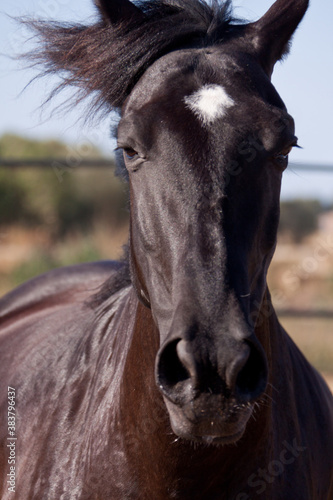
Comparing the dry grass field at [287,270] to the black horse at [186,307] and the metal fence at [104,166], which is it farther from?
the black horse at [186,307]

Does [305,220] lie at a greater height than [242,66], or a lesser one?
greater

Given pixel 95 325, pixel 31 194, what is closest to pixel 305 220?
pixel 31 194

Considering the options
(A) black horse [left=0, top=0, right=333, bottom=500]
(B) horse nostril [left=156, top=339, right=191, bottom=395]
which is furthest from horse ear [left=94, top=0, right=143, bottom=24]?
(B) horse nostril [left=156, top=339, right=191, bottom=395]

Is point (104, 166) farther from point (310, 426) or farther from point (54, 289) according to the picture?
point (310, 426)

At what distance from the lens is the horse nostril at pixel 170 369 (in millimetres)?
1543

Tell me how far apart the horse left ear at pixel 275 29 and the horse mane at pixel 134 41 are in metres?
0.09

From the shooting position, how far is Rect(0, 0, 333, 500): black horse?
1.56 metres

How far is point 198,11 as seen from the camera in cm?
213

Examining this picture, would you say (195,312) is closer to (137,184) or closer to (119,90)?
(137,184)

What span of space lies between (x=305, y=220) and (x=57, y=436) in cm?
1730

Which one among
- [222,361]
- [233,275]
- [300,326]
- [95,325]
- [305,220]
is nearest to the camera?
[222,361]

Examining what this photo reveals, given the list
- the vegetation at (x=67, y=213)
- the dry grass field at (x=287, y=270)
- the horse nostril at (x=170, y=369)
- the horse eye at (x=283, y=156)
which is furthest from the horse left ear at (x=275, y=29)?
the vegetation at (x=67, y=213)

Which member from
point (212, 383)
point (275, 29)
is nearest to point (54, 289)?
point (275, 29)

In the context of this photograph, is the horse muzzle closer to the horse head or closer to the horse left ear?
the horse head
